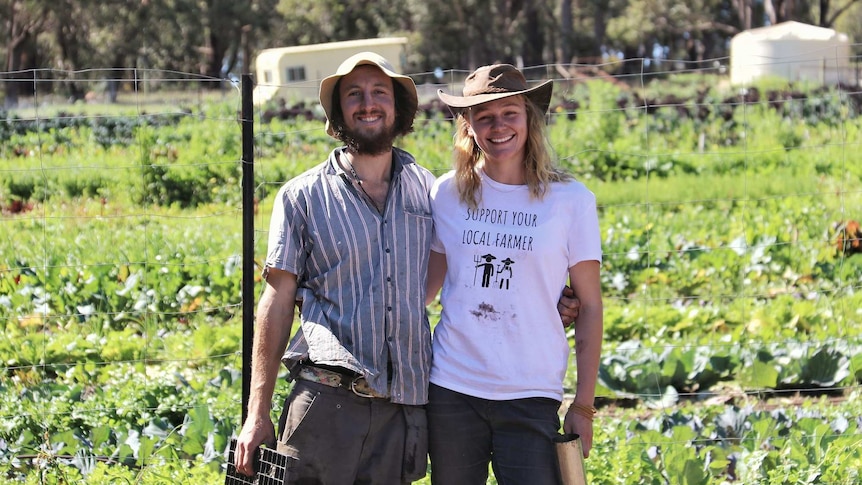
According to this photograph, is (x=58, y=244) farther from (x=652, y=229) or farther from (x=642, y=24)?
(x=642, y=24)

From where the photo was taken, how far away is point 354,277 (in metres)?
3.06

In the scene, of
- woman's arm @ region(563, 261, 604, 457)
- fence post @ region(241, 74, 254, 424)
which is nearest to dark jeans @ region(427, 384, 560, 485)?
woman's arm @ region(563, 261, 604, 457)

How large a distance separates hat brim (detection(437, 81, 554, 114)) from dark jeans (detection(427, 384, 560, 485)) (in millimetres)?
865

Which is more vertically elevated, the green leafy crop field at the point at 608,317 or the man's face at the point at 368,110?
the man's face at the point at 368,110

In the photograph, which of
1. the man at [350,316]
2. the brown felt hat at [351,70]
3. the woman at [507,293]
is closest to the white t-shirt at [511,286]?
the woman at [507,293]

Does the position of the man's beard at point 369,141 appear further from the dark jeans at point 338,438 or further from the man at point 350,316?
the dark jeans at point 338,438

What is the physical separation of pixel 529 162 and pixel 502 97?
0.70 feet

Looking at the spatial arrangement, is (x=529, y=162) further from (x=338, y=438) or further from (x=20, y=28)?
(x=20, y=28)

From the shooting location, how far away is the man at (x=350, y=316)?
3.04m

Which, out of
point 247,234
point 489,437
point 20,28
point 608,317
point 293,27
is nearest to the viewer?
point 489,437

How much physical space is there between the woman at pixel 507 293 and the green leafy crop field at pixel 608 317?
3.46ft

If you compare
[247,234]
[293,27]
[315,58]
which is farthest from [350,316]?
[293,27]

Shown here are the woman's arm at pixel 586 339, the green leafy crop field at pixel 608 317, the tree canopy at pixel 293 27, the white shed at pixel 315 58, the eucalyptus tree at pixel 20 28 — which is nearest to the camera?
the woman's arm at pixel 586 339

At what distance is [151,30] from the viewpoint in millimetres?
48906
